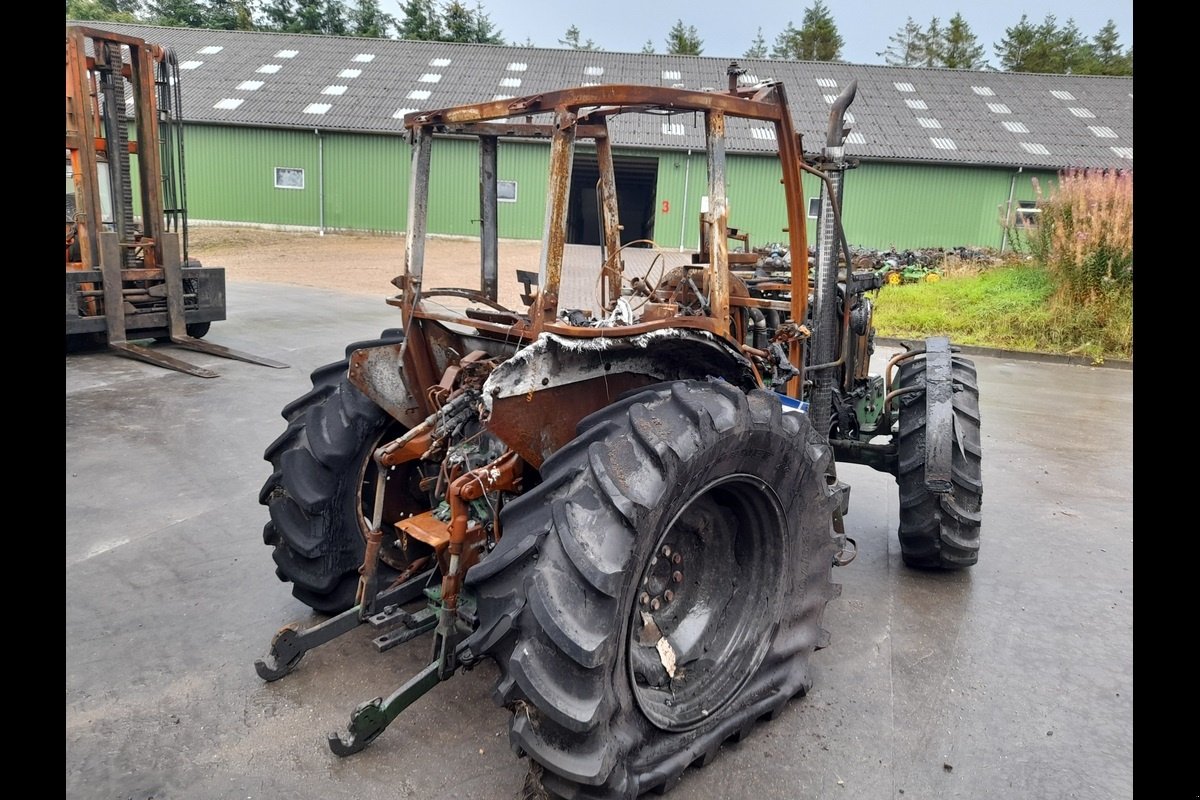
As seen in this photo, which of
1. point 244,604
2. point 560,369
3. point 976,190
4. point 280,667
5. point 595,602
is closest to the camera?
point 595,602

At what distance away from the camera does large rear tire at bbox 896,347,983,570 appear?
4441 millimetres

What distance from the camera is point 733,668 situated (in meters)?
3.17

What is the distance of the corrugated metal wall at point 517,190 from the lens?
876 inches

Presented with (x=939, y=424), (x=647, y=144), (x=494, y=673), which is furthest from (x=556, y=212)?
(x=647, y=144)

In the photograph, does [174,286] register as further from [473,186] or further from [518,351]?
[473,186]

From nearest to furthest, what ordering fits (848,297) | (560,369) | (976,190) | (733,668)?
(560,369) → (733,668) → (848,297) → (976,190)

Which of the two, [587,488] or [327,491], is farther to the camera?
[327,491]

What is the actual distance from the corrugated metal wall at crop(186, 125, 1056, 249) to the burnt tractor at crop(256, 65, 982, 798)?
18511 millimetres

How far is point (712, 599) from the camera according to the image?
332 cm

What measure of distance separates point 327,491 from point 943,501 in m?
3.11

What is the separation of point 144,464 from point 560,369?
15.6 feet

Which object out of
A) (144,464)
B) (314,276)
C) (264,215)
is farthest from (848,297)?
(264,215)

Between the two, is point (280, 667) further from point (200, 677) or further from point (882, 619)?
point (882, 619)

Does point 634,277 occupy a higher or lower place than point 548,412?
higher
